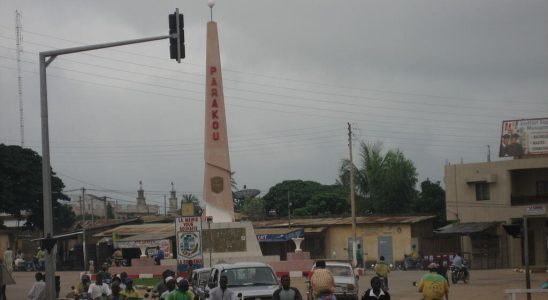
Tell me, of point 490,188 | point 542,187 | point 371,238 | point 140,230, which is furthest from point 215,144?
point 140,230

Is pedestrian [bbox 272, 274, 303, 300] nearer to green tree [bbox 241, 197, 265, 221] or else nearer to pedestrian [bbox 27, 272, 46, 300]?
pedestrian [bbox 27, 272, 46, 300]

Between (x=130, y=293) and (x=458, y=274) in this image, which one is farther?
(x=458, y=274)

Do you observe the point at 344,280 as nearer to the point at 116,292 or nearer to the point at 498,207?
the point at 116,292

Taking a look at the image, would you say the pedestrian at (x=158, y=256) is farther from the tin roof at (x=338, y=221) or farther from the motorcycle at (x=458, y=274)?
the tin roof at (x=338, y=221)

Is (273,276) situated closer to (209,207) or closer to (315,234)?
(209,207)

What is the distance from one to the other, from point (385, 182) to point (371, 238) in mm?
18488

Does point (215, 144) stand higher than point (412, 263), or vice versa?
→ point (215, 144)

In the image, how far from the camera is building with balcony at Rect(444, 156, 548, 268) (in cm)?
5225

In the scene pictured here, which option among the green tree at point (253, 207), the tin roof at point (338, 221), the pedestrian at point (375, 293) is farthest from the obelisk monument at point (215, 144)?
the green tree at point (253, 207)

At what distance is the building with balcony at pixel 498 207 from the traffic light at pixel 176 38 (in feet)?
117

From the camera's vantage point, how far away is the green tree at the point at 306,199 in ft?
268

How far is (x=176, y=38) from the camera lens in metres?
19.7

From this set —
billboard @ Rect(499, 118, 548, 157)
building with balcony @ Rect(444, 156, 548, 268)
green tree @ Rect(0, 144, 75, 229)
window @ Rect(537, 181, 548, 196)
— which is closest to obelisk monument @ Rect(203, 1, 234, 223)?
building with balcony @ Rect(444, 156, 548, 268)

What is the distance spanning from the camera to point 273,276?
20.8m
